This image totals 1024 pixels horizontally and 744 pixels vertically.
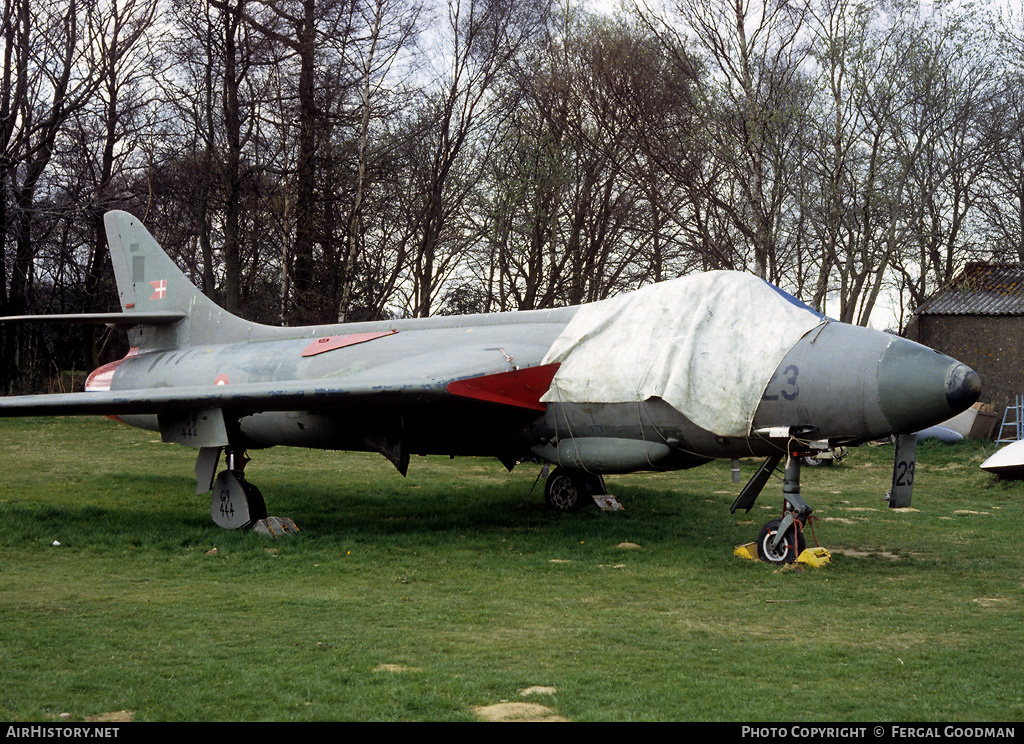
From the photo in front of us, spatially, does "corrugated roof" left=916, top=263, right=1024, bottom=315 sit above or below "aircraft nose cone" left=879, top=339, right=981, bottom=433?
above

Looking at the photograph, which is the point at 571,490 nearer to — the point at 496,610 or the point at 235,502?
the point at 235,502

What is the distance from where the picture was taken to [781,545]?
975 cm

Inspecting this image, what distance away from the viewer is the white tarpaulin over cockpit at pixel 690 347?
9719 millimetres

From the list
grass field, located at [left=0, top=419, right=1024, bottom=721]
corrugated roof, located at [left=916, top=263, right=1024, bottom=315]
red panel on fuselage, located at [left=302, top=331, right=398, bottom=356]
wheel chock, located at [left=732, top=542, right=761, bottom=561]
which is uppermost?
corrugated roof, located at [left=916, top=263, right=1024, bottom=315]

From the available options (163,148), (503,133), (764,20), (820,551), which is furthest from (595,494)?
(163,148)

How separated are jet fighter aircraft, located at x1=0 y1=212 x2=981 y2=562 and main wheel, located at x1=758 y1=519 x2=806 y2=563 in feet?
0.07

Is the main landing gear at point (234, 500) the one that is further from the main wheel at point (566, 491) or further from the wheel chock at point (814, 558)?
the wheel chock at point (814, 558)

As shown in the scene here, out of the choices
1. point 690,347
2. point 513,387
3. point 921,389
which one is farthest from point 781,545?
point 513,387

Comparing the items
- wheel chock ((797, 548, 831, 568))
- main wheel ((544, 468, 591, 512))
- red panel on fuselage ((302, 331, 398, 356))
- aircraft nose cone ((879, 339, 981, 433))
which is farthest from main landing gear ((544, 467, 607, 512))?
aircraft nose cone ((879, 339, 981, 433))

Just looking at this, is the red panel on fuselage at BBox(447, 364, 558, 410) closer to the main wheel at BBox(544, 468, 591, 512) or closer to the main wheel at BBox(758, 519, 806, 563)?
the main wheel at BBox(544, 468, 591, 512)

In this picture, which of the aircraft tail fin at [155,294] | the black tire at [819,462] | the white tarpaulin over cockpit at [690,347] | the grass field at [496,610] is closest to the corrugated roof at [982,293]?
the black tire at [819,462]

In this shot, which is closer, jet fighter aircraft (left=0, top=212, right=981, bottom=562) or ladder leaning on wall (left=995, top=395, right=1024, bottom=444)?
jet fighter aircraft (left=0, top=212, right=981, bottom=562)

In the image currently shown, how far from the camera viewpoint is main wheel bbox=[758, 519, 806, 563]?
964cm
